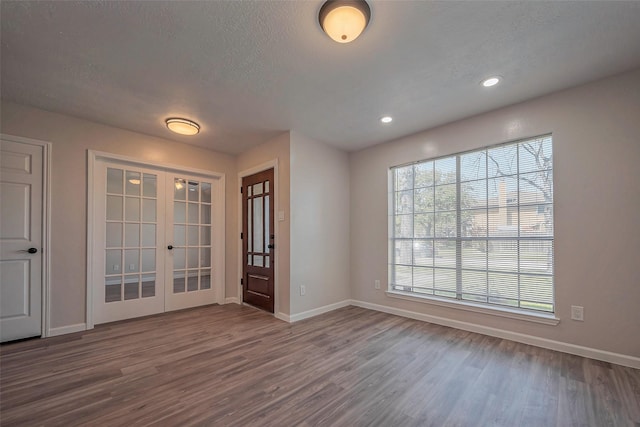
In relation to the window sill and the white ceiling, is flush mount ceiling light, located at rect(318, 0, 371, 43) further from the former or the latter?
the window sill

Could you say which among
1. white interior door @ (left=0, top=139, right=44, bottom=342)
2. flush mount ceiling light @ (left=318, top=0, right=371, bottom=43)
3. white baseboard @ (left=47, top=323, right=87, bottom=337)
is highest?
flush mount ceiling light @ (left=318, top=0, right=371, bottom=43)

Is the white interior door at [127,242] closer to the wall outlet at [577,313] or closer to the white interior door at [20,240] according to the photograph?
the white interior door at [20,240]

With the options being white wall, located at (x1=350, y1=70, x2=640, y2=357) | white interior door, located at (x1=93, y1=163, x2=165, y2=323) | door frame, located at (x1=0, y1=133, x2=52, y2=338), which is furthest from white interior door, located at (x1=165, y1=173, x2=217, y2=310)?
white wall, located at (x1=350, y1=70, x2=640, y2=357)

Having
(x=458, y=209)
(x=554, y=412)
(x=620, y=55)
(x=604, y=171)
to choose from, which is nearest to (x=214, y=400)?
(x=554, y=412)

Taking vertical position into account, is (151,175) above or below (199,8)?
below

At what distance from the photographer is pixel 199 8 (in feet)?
5.58

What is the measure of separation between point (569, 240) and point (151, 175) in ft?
17.3

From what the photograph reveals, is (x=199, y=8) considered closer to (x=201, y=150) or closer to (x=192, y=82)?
(x=192, y=82)

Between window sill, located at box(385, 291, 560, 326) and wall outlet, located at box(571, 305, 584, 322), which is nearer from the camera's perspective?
wall outlet, located at box(571, 305, 584, 322)

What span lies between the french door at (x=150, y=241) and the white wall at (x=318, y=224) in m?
1.66

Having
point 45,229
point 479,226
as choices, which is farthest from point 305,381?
point 45,229

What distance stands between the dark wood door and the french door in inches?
19.6

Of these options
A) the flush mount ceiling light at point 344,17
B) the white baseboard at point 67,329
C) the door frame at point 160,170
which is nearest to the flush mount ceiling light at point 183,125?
the door frame at point 160,170

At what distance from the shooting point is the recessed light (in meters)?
2.48
